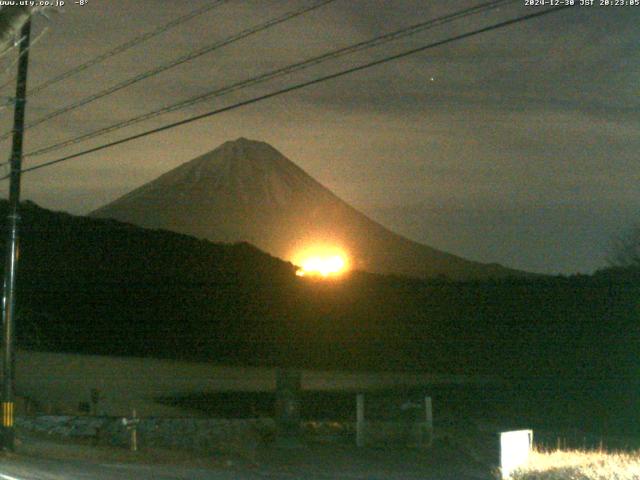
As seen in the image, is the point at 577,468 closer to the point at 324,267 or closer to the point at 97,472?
the point at 97,472

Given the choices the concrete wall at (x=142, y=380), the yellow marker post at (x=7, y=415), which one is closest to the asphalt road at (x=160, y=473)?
the yellow marker post at (x=7, y=415)

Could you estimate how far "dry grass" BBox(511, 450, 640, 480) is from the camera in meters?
11.1

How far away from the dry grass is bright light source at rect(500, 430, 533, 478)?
15 centimetres

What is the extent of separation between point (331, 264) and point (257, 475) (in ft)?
152

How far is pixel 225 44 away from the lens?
14344 mm

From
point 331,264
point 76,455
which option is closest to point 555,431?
point 76,455

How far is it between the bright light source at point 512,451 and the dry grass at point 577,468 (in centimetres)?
15

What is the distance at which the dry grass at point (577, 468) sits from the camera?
439 inches

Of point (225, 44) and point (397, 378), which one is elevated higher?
point (225, 44)

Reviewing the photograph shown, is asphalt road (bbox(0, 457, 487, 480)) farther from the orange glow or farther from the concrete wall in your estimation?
the orange glow

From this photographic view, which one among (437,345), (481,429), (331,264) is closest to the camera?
(481,429)

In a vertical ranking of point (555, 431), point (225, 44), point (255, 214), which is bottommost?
point (555, 431)

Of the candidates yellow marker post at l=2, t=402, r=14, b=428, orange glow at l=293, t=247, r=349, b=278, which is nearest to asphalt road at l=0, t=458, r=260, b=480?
yellow marker post at l=2, t=402, r=14, b=428

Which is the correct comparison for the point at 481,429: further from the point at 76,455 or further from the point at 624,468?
the point at 624,468
